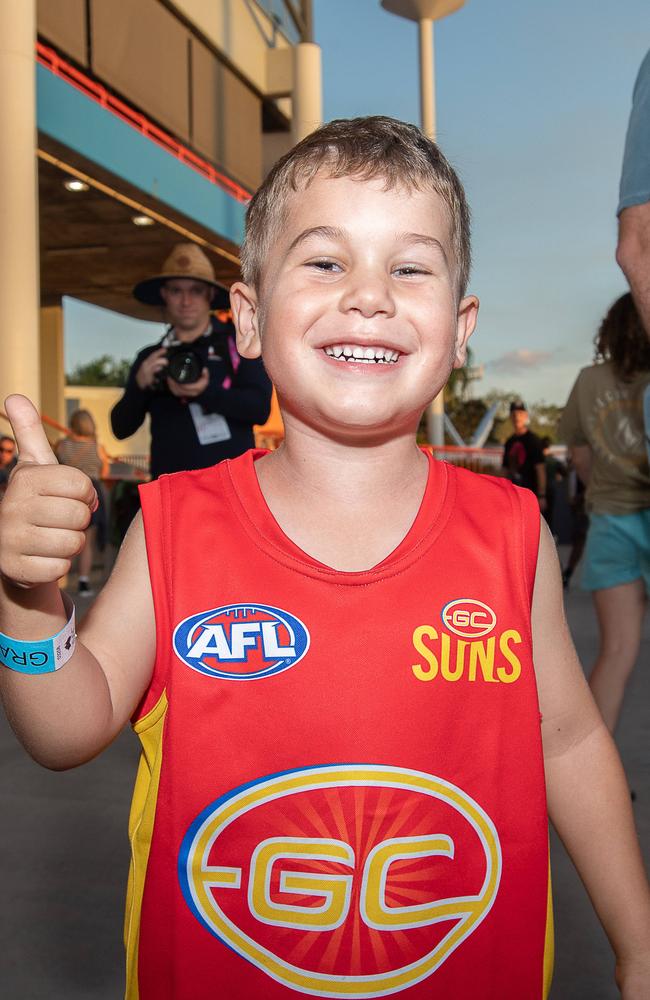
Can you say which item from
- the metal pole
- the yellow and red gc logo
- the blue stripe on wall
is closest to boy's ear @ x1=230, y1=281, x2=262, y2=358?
the yellow and red gc logo

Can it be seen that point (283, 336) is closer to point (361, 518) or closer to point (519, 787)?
point (361, 518)

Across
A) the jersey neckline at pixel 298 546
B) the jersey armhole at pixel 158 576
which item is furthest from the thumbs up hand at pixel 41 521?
the jersey neckline at pixel 298 546

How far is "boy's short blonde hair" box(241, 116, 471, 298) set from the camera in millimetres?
1287

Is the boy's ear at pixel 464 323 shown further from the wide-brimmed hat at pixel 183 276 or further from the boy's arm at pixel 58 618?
the wide-brimmed hat at pixel 183 276

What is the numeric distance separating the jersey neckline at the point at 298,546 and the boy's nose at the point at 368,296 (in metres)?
0.28

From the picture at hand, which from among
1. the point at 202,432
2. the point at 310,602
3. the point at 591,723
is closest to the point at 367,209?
the point at 310,602

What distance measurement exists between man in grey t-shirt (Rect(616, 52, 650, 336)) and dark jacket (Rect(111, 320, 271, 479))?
6.31ft

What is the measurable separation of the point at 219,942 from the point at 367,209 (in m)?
0.97

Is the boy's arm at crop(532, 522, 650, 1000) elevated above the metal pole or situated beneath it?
situated beneath

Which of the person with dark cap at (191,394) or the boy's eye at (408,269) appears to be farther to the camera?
the person with dark cap at (191,394)

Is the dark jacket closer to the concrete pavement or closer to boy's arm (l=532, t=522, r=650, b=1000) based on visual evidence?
the concrete pavement

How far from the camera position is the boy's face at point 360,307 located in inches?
48.6

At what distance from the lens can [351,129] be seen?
1372 millimetres

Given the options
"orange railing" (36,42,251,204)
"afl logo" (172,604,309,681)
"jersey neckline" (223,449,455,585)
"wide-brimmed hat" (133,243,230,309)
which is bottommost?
"afl logo" (172,604,309,681)
